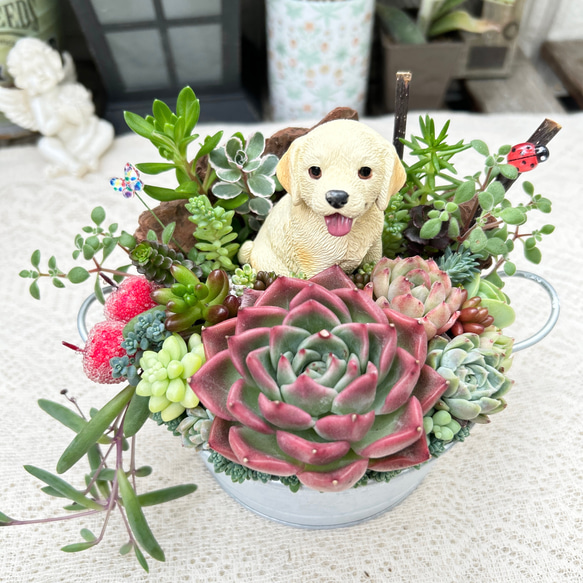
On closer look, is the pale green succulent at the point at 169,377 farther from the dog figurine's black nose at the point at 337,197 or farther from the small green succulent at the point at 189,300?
the dog figurine's black nose at the point at 337,197

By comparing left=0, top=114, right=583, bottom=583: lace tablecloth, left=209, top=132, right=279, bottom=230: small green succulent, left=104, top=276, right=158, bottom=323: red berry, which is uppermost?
left=209, top=132, right=279, bottom=230: small green succulent

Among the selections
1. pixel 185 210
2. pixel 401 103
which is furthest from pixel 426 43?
pixel 185 210

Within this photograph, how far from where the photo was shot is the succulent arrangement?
44 cm

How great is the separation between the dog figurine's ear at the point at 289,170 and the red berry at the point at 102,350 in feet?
0.71

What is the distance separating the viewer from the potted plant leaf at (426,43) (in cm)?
119

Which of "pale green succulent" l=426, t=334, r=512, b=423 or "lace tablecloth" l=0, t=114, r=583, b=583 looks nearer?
"pale green succulent" l=426, t=334, r=512, b=423

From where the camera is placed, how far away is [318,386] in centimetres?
43

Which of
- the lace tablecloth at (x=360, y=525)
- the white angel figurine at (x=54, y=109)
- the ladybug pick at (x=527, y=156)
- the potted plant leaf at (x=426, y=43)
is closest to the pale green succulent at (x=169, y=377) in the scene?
the lace tablecloth at (x=360, y=525)

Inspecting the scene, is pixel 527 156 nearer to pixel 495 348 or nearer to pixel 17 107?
pixel 495 348

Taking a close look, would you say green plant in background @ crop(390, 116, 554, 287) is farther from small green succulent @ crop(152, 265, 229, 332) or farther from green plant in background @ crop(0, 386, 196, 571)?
green plant in background @ crop(0, 386, 196, 571)

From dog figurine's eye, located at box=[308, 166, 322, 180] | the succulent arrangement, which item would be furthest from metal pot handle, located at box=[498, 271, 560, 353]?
dog figurine's eye, located at box=[308, 166, 322, 180]

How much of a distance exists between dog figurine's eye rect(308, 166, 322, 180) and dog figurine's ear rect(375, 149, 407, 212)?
61 mm

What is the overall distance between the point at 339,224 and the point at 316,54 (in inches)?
29.2

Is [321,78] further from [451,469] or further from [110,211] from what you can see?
[451,469]
